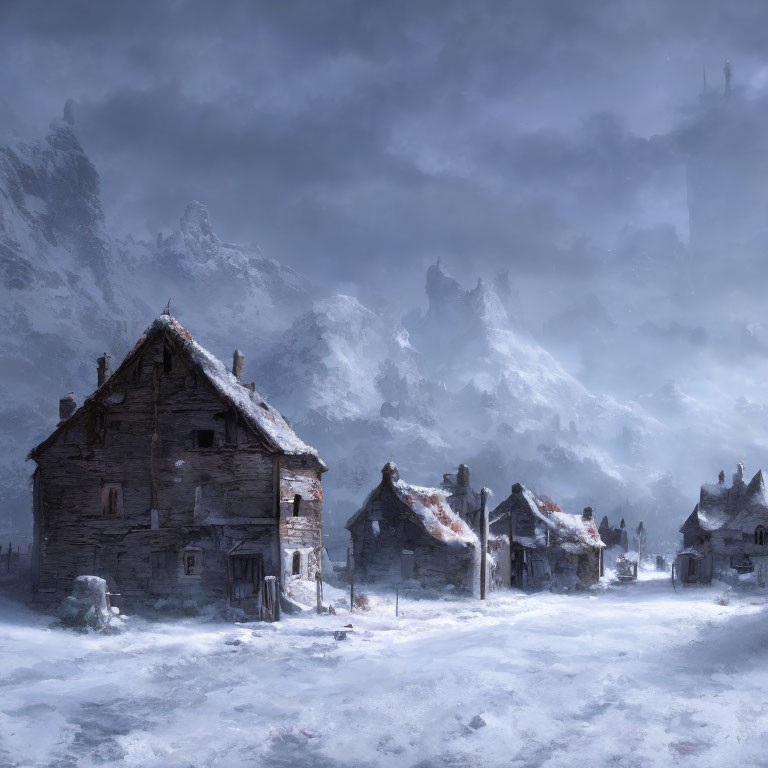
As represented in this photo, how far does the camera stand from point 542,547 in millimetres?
45812

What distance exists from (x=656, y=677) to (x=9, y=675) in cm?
1587

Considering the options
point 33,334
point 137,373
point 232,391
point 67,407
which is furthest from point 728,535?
point 33,334

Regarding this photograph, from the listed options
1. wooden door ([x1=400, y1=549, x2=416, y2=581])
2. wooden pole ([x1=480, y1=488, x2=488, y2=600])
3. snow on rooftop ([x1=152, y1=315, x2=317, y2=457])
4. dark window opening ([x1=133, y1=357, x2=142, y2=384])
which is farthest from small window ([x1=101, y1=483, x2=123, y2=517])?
wooden pole ([x1=480, y1=488, x2=488, y2=600])

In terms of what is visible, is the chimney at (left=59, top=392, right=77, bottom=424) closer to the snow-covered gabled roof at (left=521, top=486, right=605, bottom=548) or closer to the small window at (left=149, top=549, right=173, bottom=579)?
the small window at (left=149, top=549, right=173, bottom=579)

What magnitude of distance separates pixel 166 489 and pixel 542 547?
25.9 metres

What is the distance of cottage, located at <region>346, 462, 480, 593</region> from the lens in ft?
125

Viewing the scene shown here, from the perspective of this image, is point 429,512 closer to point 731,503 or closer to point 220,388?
point 220,388

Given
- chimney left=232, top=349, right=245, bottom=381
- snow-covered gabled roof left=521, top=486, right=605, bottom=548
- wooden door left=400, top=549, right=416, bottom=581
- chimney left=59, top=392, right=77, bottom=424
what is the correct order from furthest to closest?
snow-covered gabled roof left=521, top=486, right=605, bottom=548 → wooden door left=400, top=549, right=416, bottom=581 → chimney left=232, top=349, right=245, bottom=381 → chimney left=59, top=392, right=77, bottom=424

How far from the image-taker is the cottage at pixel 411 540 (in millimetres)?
38031

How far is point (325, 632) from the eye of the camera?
24562mm

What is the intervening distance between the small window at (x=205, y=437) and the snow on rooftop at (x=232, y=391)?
1.72m

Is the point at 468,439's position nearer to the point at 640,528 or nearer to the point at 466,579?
the point at 640,528

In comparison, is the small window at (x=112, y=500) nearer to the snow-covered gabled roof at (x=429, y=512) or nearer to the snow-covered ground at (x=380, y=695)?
the snow-covered ground at (x=380, y=695)

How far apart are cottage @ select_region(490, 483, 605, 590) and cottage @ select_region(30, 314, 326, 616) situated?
2069cm
